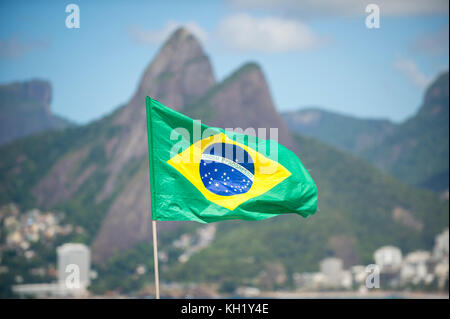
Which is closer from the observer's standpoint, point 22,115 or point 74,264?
point 74,264

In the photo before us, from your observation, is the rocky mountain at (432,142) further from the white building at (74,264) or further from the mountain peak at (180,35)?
the white building at (74,264)

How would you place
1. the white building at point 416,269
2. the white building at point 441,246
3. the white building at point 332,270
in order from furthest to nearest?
the white building at point 441,246 < the white building at point 416,269 < the white building at point 332,270

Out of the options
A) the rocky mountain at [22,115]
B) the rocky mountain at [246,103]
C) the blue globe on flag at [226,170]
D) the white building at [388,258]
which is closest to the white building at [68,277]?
the rocky mountain at [22,115]

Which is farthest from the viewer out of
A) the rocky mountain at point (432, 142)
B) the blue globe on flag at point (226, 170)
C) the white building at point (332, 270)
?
the rocky mountain at point (432, 142)

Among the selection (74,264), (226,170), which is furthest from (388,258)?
(226,170)

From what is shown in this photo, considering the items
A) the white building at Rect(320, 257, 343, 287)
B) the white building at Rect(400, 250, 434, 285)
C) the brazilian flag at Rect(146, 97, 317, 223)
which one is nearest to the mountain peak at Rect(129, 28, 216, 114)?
the white building at Rect(320, 257, 343, 287)

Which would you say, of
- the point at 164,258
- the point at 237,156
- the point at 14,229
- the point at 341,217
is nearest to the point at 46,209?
the point at 14,229

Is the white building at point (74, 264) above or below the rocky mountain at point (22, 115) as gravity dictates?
below

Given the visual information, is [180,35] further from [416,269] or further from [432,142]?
[416,269]
